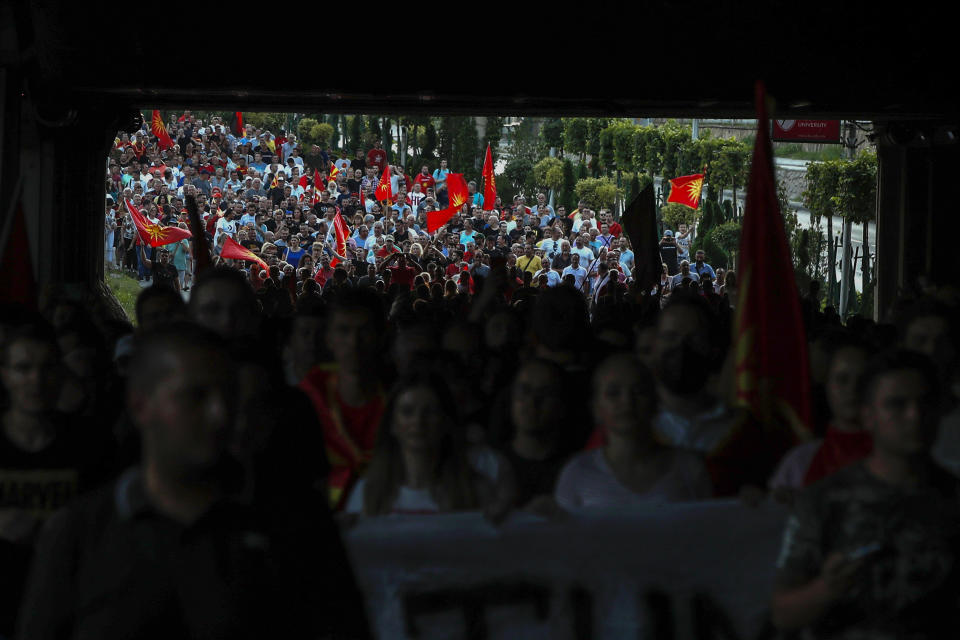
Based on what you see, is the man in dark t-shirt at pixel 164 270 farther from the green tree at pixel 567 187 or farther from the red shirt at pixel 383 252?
the green tree at pixel 567 187

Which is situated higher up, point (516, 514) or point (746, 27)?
point (746, 27)

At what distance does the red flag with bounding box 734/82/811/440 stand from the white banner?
108 centimetres

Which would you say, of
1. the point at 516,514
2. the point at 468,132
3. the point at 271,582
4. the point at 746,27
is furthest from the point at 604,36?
the point at 468,132

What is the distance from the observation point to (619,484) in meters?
5.18

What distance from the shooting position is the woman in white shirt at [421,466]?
16.8 feet

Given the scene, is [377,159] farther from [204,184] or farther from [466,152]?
[466,152]

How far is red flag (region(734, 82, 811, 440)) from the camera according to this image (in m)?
6.02

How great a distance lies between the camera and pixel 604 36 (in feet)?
54.1

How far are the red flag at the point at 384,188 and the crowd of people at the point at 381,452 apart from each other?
1083 inches

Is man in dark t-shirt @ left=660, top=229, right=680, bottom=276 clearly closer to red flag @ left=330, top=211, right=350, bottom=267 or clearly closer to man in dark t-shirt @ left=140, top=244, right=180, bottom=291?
red flag @ left=330, top=211, right=350, bottom=267

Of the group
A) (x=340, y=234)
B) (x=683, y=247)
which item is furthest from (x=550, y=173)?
(x=340, y=234)

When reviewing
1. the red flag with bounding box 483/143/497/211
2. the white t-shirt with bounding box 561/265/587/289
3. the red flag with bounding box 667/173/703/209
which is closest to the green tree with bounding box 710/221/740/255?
the red flag with bounding box 667/173/703/209

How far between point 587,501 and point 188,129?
36146 millimetres
